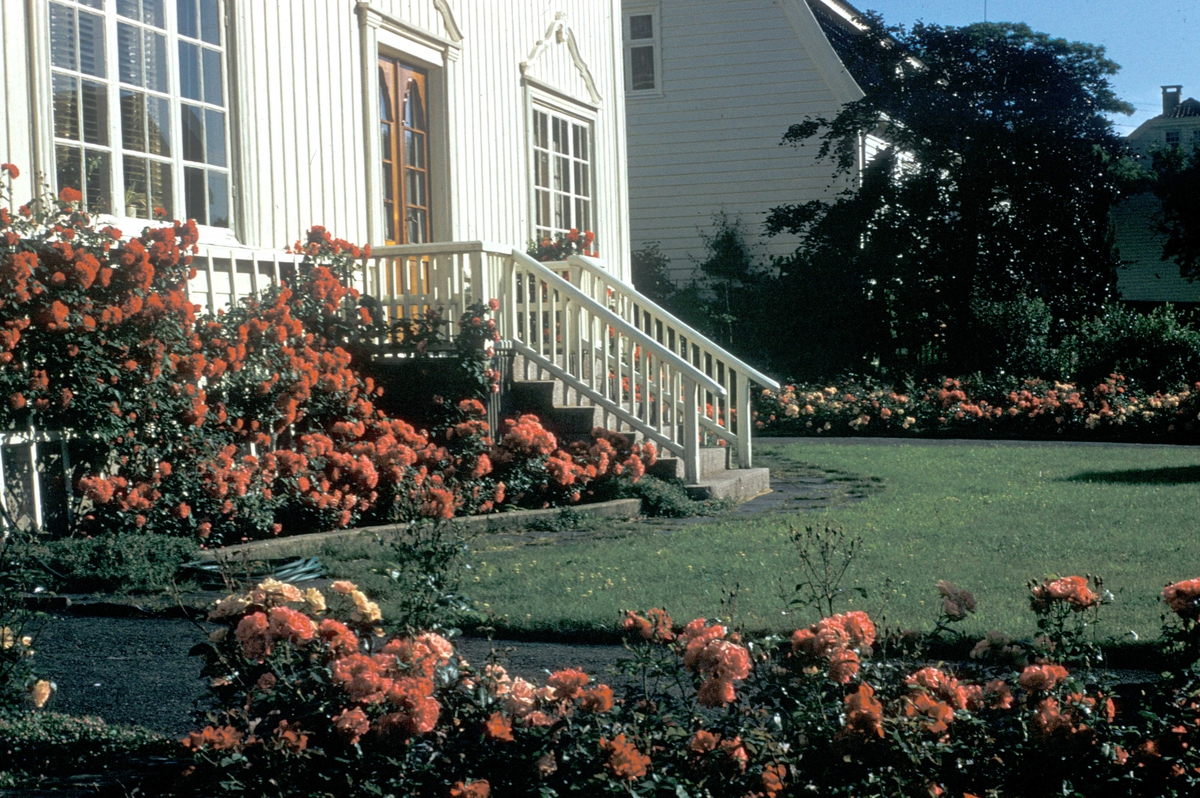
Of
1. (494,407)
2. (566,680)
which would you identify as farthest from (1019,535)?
(566,680)

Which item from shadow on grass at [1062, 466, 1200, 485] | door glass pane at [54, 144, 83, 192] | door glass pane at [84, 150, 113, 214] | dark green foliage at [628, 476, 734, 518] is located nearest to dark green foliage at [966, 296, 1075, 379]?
shadow on grass at [1062, 466, 1200, 485]

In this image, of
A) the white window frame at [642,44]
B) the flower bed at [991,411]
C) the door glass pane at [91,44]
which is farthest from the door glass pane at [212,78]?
the white window frame at [642,44]

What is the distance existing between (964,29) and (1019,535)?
573 inches

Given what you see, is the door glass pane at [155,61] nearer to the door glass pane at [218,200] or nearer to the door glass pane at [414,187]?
the door glass pane at [218,200]

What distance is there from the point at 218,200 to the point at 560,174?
575cm

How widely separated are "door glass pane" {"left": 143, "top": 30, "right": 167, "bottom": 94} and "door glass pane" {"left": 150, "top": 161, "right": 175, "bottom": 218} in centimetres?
48

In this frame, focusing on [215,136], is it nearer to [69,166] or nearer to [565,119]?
[69,166]

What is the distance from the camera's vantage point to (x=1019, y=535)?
7.39 metres

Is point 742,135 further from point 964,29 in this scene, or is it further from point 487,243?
point 487,243

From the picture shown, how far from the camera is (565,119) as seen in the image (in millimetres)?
13820

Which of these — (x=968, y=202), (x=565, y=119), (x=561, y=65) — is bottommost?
(x=968, y=202)

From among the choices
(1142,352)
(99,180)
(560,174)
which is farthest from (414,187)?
(1142,352)

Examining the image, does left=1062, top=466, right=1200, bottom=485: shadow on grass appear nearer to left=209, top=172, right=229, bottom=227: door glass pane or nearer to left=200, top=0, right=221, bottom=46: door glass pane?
left=209, top=172, right=229, bottom=227: door glass pane

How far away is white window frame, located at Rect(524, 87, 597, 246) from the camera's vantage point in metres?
12.7
